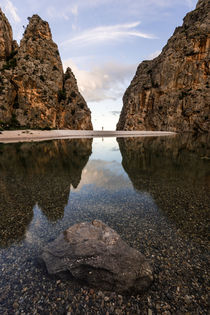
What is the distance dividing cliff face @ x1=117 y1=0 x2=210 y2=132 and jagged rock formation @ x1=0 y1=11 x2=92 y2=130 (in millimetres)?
30643

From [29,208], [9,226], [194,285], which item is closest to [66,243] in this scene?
[9,226]

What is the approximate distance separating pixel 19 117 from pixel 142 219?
60.7 meters

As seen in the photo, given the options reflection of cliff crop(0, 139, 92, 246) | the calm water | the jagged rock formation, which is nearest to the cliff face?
the jagged rock formation

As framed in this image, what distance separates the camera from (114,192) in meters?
7.57

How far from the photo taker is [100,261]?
3.18 metres

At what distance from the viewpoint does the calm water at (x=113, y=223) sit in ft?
9.43

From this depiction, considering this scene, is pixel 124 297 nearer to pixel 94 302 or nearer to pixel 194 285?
pixel 94 302

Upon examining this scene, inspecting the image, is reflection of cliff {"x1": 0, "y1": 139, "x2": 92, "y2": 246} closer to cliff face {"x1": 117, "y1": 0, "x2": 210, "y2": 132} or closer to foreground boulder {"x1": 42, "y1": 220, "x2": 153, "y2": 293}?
foreground boulder {"x1": 42, "y1": 220, "x2": 153, "y2": 293}

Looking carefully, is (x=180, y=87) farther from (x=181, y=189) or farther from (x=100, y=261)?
(x=100, y=261)

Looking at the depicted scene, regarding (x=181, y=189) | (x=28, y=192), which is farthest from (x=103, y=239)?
(x=181, y=189)

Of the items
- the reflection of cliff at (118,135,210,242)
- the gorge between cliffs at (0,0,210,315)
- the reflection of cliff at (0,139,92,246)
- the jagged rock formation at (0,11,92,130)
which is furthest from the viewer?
the jagged rock formation at (0,11,92,130)

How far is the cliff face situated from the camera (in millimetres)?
64750

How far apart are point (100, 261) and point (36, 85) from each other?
6669 centimetres

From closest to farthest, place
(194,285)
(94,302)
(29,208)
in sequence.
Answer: (94,302)
(194,285)
(29,208)
